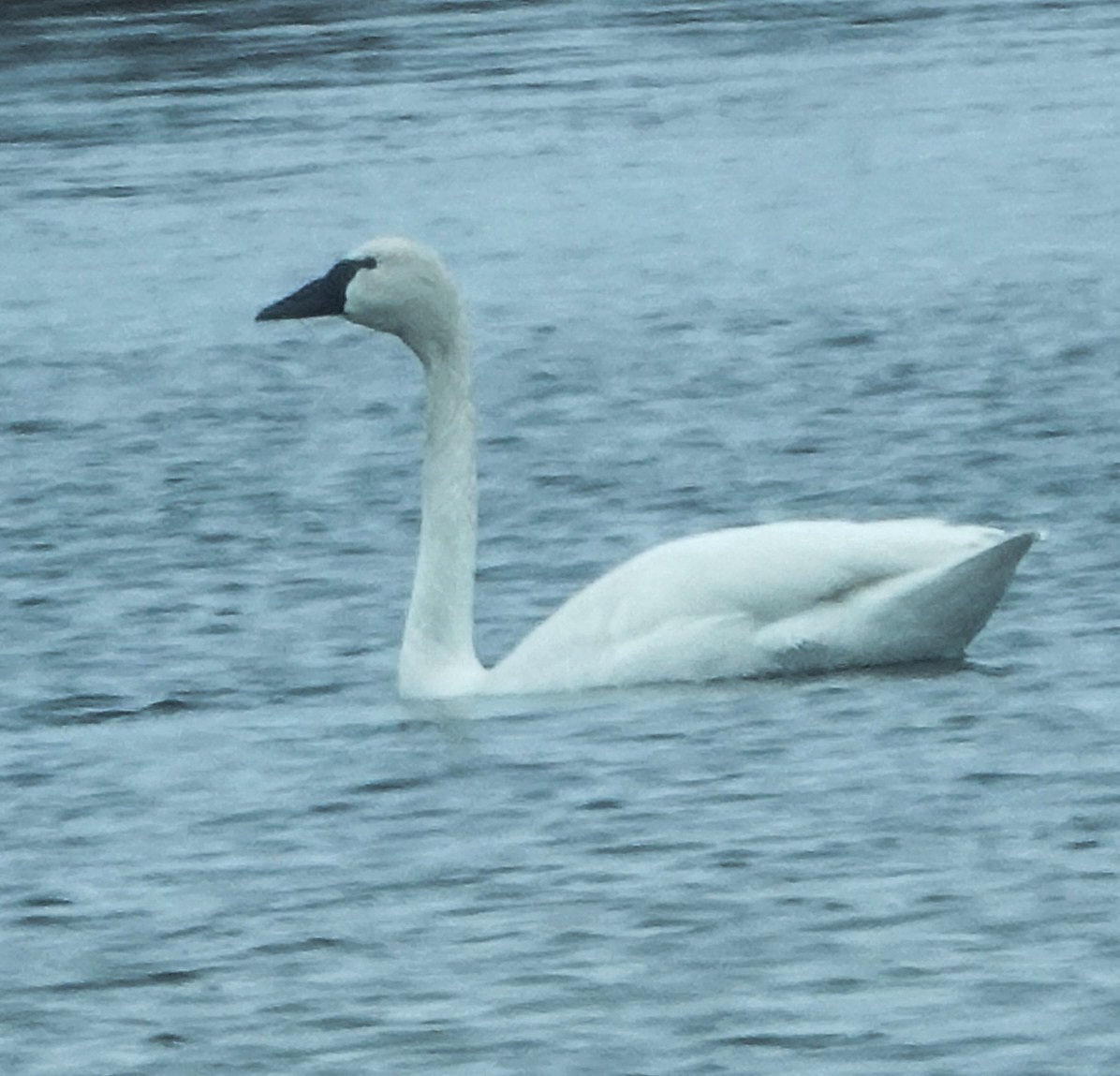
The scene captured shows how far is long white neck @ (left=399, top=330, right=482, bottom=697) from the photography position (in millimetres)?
12000

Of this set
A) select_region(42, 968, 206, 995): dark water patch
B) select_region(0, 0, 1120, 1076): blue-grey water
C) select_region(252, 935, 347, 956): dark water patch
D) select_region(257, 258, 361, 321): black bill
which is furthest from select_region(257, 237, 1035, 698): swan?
select_region(42, 968, 206, 995): dark water patch

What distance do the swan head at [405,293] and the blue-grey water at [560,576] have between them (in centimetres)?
97

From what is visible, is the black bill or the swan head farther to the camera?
the black bill

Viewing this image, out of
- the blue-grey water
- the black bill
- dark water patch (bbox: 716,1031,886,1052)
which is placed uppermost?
the black bill

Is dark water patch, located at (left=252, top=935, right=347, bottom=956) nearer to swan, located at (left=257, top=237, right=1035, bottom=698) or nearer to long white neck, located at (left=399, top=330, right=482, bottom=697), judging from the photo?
swan, located at (left=257, top=237, right=1035, bottom=698)

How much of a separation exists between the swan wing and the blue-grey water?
12cm

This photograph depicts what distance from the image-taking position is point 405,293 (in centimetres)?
1255

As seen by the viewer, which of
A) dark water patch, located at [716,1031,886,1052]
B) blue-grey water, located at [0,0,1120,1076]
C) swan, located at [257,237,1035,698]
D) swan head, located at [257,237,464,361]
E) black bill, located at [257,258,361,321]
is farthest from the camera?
black bill, located at [257,258,361,321]

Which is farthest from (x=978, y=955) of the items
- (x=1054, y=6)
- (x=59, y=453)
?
(x=1054, y=6)

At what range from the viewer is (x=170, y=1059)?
8.41m

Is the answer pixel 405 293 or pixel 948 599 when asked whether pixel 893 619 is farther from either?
pixel 405 293

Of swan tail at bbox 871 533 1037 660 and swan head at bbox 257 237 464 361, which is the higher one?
swan head at bbox 257 237 464 361

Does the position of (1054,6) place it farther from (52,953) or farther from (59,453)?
(52,953)

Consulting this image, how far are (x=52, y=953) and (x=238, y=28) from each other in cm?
2670
